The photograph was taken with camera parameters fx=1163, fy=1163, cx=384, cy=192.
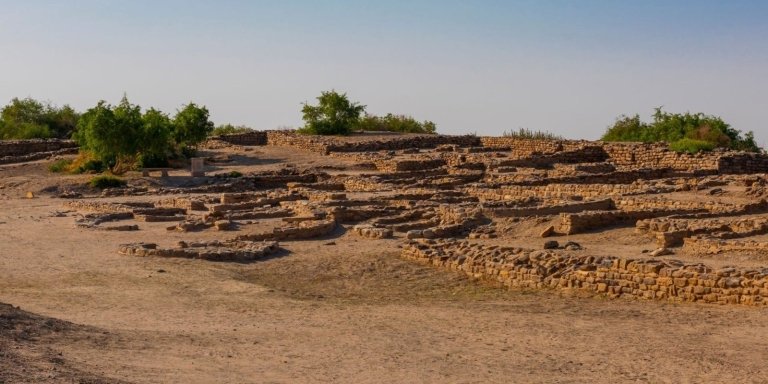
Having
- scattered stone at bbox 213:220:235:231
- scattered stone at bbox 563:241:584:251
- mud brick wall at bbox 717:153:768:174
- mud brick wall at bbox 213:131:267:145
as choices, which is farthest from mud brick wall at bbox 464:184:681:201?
mud brick wall at bbox 213:131:267:145

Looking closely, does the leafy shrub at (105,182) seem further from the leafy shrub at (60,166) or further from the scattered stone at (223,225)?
the scattered stone at (223,225)

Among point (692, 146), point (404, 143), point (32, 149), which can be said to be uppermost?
point (692, 146)

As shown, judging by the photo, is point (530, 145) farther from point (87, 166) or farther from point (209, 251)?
point (209, 251)

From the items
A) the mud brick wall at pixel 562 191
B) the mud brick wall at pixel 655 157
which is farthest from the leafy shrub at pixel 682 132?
the mud brick wall at pixel 562 191

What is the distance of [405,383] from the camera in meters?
10.9

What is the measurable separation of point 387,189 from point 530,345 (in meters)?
19.7

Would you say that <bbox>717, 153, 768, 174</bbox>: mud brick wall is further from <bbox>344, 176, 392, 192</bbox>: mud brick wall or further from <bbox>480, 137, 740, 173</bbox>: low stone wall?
<bbox>344, 176, 392, 192</bbox>: mud brick wall


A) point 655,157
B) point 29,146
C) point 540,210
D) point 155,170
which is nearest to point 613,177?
point 655,157

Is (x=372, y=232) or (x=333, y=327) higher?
(x=372, y=232)

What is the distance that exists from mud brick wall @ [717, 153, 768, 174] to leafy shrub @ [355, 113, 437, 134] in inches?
868

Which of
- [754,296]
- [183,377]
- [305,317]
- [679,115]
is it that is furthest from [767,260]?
[679,115]

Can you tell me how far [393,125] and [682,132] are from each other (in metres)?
16.3

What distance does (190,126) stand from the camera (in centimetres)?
4356

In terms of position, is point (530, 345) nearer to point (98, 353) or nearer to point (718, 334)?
point (718, 334)
